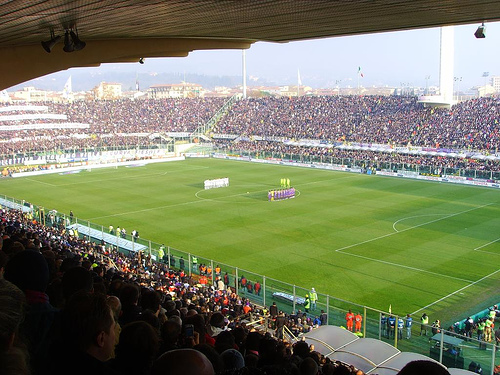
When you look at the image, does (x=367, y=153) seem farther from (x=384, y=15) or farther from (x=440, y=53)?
(x=384, y=15)

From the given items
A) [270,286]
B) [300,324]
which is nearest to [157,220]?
[270,286]

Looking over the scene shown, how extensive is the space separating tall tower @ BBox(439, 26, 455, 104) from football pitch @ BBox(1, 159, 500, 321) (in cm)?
1889

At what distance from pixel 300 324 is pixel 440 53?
185ft

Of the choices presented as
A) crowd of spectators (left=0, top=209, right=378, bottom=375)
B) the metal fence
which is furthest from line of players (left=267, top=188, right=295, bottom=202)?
crowd of spectators (left=0, top=209, right=378, bottom=375)

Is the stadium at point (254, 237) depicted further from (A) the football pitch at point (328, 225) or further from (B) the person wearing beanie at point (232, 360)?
(A) the football pitch at point (328, 225)

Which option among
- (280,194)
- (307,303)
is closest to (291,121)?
(280,194)

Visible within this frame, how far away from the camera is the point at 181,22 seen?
11.6 metres

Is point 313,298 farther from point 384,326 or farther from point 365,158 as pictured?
point 365,158

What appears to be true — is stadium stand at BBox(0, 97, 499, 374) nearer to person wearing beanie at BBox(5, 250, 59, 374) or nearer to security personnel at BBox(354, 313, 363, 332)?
person wearing beanie at BBox(5, 250, 59, 374)

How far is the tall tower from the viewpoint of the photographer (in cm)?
6253

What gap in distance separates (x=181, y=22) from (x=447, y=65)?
58664 millimetres

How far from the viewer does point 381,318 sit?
1538 cm

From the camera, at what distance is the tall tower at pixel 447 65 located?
205 ft

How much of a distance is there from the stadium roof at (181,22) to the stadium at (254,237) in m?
4.22
